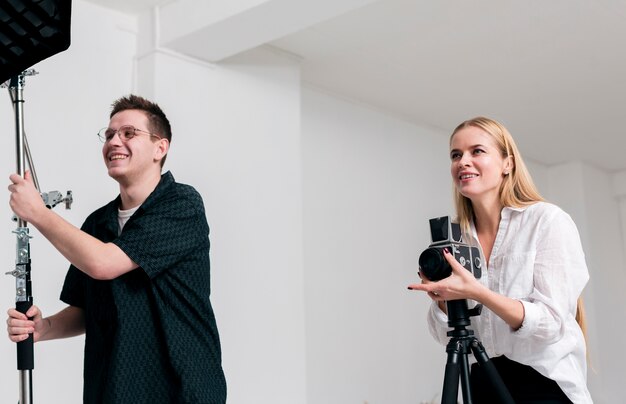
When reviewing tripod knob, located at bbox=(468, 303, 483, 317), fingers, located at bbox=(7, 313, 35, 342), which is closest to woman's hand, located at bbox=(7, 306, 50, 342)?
fingers, located at bbox=(7, 313, 35, 342)

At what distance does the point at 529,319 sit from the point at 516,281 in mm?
128

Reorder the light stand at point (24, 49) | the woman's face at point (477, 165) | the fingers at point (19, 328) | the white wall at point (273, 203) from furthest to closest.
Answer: the white wall at point (273, 203) < the woman's face at point (477, 165) < the fingers at point (19, 328) < the light stand at point (24, 49)

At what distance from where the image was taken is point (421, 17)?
406 cm

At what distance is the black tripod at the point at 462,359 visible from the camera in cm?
165

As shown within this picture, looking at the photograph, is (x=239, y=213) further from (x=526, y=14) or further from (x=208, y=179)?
(x=526, y=14)

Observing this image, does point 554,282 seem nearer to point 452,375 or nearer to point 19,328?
point 452,375

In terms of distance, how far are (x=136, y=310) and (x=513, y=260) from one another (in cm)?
83

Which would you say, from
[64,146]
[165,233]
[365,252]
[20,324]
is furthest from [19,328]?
[365,252]

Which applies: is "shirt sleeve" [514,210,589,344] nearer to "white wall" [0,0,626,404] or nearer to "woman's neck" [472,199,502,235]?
"woman's neck" [472,199,502,235]

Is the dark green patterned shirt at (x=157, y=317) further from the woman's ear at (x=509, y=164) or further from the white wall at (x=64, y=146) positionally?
the white wall at (x=64, y=146)

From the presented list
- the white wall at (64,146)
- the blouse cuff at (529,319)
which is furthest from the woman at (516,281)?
the white wall at (64,146)

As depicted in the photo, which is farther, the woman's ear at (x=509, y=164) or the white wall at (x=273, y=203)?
the white wall at (x=273, y=203)

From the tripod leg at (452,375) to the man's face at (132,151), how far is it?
33.1 inches

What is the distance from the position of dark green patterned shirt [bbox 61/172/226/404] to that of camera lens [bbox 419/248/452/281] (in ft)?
1.74
